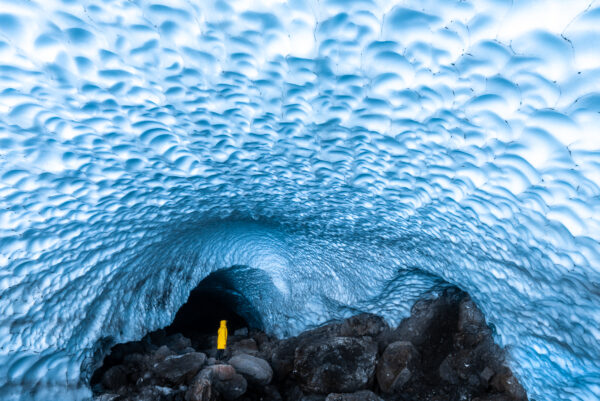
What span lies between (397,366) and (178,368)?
8.83ft

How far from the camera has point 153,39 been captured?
6.40ft

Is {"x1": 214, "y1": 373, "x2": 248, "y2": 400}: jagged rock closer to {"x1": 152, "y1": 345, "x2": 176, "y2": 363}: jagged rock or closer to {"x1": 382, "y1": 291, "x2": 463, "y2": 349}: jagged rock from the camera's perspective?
{"x1": 152, "y1": 345, "x2": 176, "y2": 363}: jagged rock

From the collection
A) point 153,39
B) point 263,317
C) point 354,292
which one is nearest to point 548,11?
point 153,39

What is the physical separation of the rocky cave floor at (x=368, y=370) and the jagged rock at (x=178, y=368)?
0.01 m

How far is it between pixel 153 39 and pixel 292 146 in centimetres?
131

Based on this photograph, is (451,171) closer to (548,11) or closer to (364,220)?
(548,11)

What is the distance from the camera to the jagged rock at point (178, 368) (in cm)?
397

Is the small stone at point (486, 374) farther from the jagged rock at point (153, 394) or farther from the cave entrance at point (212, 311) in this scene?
the cave entrance at point (212, 311)

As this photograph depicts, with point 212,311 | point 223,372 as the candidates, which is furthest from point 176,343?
point 212,311

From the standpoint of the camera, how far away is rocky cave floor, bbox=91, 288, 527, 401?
359cm

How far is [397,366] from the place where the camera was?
4004 millimetres

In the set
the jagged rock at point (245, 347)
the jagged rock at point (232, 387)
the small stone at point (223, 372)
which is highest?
the small stone at point (223, 372)

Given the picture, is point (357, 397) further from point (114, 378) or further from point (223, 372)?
point (114, 378)

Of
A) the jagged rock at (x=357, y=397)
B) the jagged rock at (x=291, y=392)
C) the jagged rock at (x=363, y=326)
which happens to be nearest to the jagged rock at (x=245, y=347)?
the jagged rock at (x=291, y=392)
